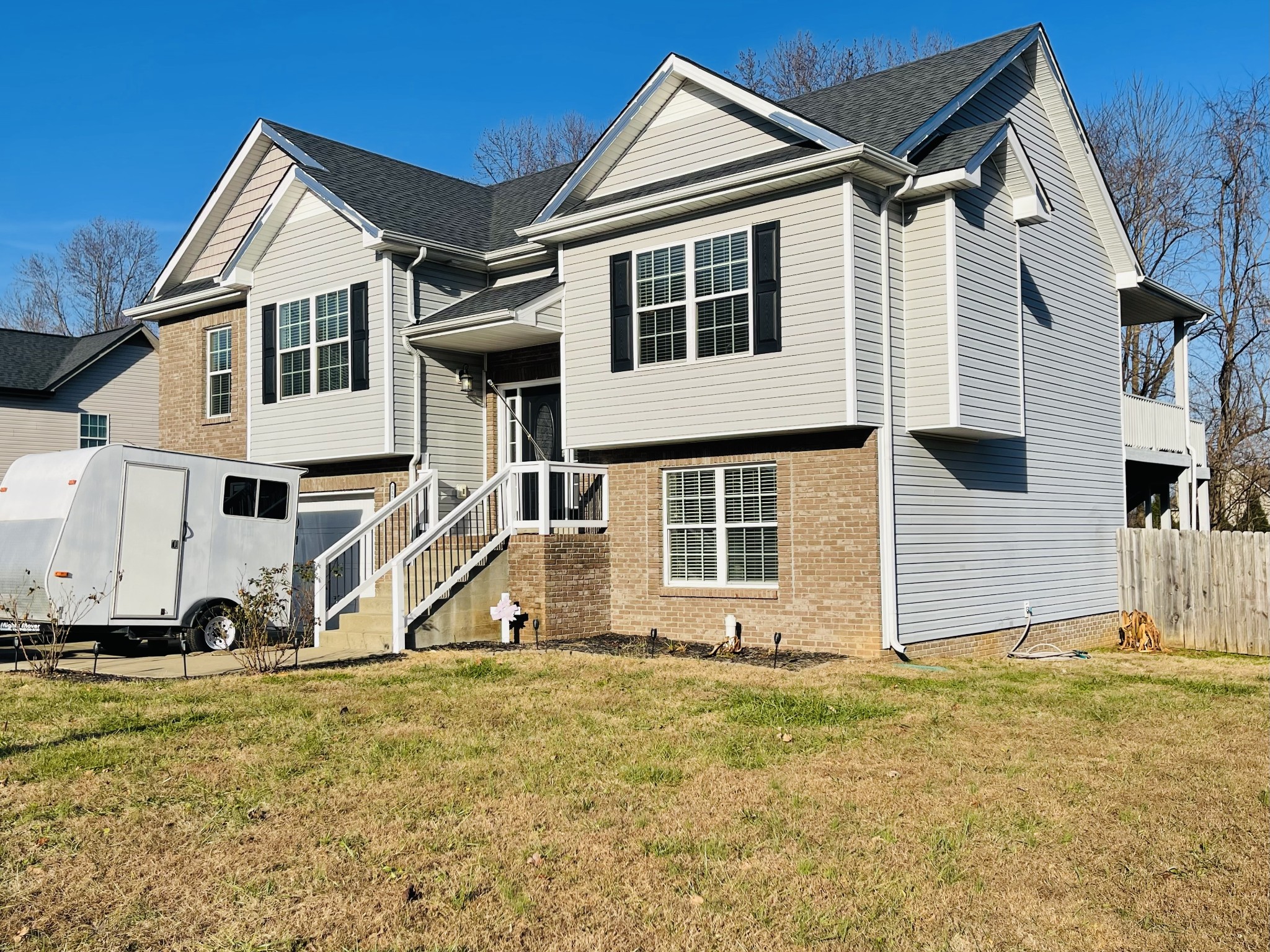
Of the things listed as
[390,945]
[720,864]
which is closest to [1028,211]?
[720,864]

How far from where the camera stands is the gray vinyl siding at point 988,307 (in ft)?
46.5

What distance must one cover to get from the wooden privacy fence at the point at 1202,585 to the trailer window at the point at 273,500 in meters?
13.1

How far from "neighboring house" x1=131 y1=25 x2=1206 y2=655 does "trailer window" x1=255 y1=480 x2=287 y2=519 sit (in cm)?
132

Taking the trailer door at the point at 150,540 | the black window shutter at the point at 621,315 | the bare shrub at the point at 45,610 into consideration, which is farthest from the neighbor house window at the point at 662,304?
the bare shrub at the point at 45,610

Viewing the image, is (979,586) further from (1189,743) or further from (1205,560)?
(1189,743)

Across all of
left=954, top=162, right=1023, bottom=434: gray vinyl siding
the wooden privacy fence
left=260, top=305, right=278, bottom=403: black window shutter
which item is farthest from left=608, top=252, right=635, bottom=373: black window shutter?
the wooden privacy fence

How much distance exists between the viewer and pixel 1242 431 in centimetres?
3134

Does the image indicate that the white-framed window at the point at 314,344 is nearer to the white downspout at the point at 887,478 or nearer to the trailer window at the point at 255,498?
the trailer window at the point at 255,498

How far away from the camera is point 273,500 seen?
16172mm

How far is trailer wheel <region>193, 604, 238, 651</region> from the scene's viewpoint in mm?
14977

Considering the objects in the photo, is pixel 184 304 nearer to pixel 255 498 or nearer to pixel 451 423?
pixel 451 423

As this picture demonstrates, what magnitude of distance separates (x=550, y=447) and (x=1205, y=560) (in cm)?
1026

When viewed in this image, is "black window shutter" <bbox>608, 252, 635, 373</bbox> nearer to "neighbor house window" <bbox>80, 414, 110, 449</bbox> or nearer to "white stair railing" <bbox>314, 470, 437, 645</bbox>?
"white stair railing" <bbox>314, 470, 437, 645</bbox>

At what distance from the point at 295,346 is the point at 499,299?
4.12m
